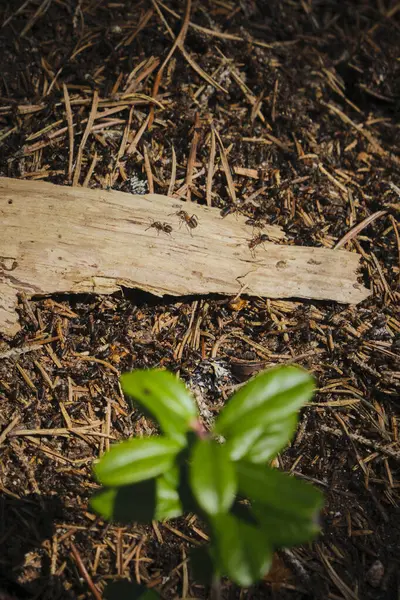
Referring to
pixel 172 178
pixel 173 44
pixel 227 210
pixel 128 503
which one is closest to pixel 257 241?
pixel 227 210

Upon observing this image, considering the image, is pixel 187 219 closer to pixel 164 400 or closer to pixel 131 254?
pixel 131 254

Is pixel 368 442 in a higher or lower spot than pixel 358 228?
lower

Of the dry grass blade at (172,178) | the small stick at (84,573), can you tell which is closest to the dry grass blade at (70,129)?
the dry grass blade at (172,178)

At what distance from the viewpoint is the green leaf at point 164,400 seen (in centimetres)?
145

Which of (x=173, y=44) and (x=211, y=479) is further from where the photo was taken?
(x=173, y=44)

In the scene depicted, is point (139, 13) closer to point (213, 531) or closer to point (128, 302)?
point (128, 302)

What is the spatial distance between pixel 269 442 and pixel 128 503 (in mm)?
477

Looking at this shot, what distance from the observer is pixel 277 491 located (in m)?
1.36

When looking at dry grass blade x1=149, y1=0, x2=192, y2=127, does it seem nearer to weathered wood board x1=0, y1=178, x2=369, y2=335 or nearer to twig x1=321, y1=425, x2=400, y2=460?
weathered wood board x1=0, y1=178, x2=369, y2=335

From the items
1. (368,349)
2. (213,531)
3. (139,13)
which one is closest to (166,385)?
(213,531)

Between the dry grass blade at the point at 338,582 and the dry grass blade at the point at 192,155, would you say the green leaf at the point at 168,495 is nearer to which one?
the dry grass blade at the point at 338,582

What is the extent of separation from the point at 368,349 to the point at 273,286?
73cm

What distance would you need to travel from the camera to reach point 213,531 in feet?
4.24

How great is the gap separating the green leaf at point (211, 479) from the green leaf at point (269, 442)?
0.42ft
